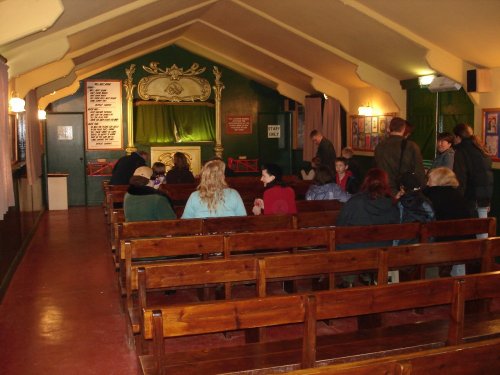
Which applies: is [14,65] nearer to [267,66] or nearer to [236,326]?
[236,326]

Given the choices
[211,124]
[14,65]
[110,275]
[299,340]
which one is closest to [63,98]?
[211,124]

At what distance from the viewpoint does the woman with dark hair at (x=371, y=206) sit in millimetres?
5008

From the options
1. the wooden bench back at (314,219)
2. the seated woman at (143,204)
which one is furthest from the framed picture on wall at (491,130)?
the seated woman at (143,204)

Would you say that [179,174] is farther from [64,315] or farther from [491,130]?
[491,130]

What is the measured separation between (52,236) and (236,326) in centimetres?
734

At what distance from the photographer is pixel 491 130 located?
716 centimetres

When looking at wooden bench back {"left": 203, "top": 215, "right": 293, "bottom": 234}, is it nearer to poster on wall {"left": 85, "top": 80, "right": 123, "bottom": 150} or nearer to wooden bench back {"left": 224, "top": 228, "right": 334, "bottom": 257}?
wooden bench back {"left": 224, "top": 228, "right": 334, "bottom": 257}

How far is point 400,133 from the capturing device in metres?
6.60

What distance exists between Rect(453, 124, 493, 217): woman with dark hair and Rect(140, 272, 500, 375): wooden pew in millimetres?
3374

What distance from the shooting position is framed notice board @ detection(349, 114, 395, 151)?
10164 mm

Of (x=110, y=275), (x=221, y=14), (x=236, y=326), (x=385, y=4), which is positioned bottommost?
(x=110, y=275)

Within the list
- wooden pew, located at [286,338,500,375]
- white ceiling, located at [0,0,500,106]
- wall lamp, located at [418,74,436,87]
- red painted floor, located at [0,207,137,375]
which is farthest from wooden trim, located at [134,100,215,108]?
wooden pew, located at [286,338,500,375]

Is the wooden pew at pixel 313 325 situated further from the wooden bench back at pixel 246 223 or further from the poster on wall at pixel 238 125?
the poster on wall at pixel 238 125

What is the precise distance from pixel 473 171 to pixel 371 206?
204cm
